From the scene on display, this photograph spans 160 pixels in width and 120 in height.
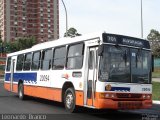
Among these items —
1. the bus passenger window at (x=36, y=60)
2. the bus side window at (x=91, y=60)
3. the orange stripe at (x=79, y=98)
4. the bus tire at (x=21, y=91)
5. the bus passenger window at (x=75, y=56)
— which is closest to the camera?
the bus side window at (x=91, y=60)

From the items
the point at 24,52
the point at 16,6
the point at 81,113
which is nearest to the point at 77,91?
the point at 81,113

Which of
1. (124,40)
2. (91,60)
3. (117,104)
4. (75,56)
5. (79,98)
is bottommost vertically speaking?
(117,104)

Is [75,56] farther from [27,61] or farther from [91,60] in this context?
[27,61]

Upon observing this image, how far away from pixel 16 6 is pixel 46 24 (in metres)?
15.0

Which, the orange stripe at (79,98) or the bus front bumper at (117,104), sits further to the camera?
the orange stripe at (79,98)

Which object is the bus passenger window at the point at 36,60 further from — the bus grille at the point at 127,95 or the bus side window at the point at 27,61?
the bus grille at the point at 127,95

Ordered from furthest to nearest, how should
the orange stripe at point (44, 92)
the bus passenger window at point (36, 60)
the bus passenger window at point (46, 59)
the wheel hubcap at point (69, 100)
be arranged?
the bus passenger window at point (36, 60) < the bus passenger window at point (46, 59) < the orange stripe at point (44, 92) < the wheel hubcap at point (69, 100)

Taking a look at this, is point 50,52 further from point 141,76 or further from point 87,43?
point 141,76

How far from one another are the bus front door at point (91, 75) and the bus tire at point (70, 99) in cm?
111

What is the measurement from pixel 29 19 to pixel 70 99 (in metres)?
163

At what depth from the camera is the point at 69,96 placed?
48.6 ft

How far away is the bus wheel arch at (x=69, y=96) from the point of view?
1449 cm

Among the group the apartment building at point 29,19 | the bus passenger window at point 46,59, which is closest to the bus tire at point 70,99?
the bus passenger window at point 46,59

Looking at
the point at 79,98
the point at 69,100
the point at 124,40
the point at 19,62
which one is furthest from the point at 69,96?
the point at 19,62
